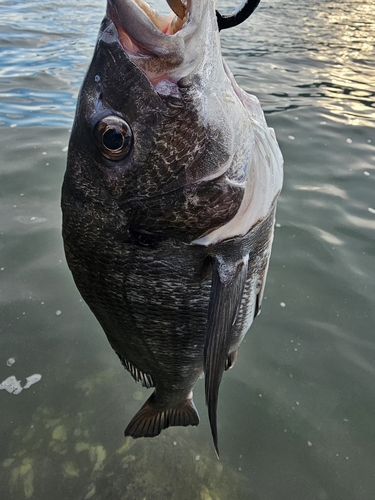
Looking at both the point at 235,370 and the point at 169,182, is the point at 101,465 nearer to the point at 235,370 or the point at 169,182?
the point at 235,370

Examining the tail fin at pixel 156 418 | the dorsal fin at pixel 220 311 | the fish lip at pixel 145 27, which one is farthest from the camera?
the tail fin at pixel 156 418

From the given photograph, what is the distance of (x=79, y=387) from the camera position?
8.54ft

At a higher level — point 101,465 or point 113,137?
point 113,137

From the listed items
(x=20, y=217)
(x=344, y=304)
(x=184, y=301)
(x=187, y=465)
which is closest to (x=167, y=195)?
(x=184, y=301)

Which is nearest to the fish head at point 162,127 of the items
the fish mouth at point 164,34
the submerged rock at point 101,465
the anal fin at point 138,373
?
the fish mouth at point 164,34

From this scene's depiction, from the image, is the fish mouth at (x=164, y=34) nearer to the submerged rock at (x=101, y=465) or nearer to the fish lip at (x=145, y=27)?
the fish lip at (x=145, y=27)

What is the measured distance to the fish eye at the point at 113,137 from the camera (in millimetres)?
1268

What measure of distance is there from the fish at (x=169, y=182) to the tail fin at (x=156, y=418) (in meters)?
0.63

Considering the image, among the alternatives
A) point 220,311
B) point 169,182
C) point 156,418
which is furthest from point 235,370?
point 169,182

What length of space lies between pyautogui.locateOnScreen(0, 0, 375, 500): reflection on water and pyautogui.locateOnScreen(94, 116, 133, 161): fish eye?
5.93 feet

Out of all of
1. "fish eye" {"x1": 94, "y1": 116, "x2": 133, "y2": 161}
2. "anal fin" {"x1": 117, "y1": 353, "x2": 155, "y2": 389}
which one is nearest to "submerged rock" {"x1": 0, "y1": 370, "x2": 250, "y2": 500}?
"anal fin" {"x1": 117, "y1": 353, "x2": 155, "y2": 389}

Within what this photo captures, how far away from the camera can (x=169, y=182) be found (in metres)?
1.33

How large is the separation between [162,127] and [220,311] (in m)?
0.66

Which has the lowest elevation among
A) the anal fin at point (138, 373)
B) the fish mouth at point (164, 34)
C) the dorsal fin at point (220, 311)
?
the anal fin at point (138, 373)
